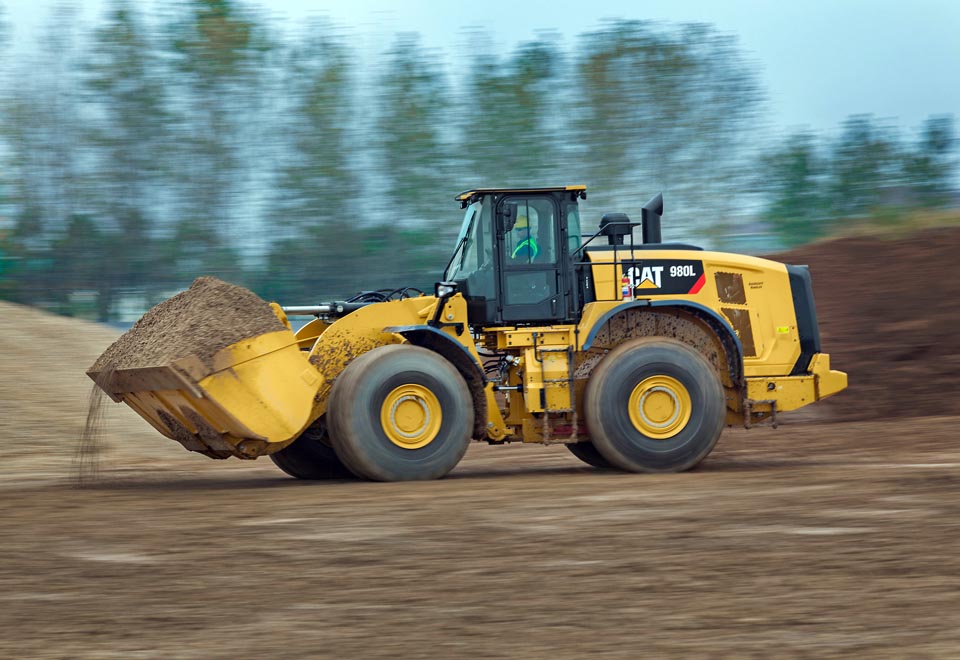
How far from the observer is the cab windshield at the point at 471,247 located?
11.2 m

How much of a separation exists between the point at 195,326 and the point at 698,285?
4.56 meters

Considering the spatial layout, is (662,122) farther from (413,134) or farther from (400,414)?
(400,414)

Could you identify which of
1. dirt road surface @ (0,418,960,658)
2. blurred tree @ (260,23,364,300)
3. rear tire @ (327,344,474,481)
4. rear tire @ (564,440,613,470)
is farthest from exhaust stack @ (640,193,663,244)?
blurred tree @ (260,23,364,300)

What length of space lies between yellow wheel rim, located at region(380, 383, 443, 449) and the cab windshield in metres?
1.42

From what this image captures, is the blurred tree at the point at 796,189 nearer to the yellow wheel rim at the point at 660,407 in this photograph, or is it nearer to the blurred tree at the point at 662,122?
the blurred tree at the point at 662,122

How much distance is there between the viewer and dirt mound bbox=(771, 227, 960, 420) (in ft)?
64.0

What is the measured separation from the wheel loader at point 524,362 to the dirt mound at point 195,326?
13 cm

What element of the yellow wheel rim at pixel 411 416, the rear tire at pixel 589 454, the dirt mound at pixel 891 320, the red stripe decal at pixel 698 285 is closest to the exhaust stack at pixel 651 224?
the red stripe decal at pixel 698 285

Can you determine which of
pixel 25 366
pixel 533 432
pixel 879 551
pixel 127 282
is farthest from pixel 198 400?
pixel 127 282

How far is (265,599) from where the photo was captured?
19.4 feet

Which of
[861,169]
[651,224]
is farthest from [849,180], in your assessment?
[651,224]

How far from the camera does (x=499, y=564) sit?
6.62 m

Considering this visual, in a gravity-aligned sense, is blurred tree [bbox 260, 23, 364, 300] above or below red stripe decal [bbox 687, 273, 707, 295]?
above

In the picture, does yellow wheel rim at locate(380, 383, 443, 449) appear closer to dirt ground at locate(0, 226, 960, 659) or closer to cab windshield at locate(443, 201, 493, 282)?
dirt ground at locate(0, 226, 960, 659)
